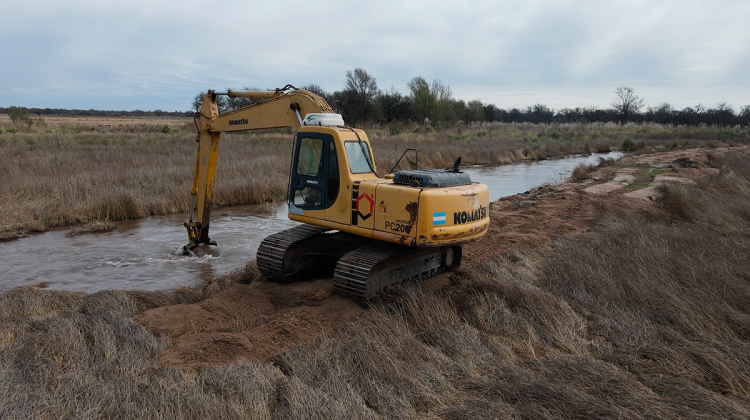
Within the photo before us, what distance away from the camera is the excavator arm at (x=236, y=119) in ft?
25.0

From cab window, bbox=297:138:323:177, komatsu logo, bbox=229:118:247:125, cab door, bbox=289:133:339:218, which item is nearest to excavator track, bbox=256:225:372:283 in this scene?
cab door, bbox=289:133:339:218

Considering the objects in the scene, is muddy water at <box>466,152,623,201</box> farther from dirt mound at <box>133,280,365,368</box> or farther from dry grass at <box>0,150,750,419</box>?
dirt mound at <box>133,280,365,368</box>

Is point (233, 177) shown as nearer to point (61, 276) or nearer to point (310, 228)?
point (61, 276)

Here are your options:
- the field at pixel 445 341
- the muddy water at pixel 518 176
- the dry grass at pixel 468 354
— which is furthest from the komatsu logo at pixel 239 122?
the muddy water at pixel 518 176

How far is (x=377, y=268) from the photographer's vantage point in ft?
21.1

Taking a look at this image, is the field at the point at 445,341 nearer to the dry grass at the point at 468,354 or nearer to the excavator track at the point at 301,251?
the dry grass at the point at 468,354

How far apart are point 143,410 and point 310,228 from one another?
4.46 meters

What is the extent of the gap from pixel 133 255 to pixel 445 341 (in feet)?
23.9

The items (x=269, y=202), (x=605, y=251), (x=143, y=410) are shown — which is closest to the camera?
(x=143, y=410)

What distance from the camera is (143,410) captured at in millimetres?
3619

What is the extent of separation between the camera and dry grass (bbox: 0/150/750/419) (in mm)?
3744

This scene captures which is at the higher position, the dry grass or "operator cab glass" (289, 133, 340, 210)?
"operator cab glass" (289, 133, 340, 210)

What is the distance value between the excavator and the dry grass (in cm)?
53

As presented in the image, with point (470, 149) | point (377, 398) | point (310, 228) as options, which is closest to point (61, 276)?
point (310, 228)
